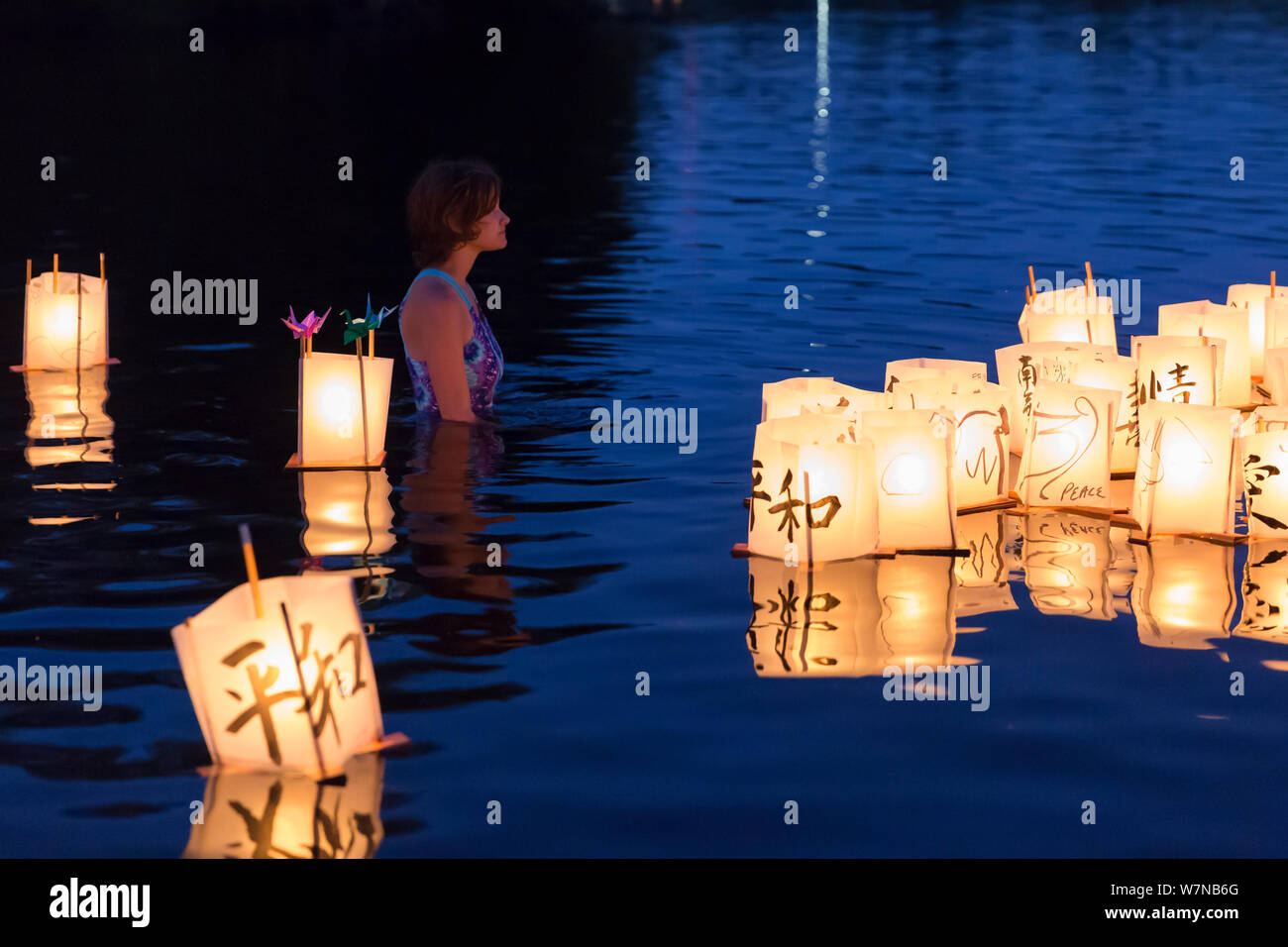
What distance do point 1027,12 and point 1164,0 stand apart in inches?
424

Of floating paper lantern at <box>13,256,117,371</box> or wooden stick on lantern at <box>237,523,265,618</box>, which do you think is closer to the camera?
wooden stick on lantern at <box>237,523,265,618</box>

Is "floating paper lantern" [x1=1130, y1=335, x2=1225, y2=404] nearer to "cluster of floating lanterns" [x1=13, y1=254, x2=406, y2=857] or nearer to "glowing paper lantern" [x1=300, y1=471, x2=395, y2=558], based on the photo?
"glowing paper lantern" [x1=300, y1=471, x2=395, y2=558]

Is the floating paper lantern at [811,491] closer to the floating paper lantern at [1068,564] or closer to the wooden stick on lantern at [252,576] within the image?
the floating paper lantern at [1068,564]

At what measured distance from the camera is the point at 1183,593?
217 inches

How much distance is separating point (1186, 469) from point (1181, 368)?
122 centimetres

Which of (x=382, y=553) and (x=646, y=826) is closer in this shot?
(x=646, y=826)

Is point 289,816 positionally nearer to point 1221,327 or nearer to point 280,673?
point 280,673

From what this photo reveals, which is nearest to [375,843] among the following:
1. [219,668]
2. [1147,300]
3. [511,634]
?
[219,668]

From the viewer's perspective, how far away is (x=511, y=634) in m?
5.17

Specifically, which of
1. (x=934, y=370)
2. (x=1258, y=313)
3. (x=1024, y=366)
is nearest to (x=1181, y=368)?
(x=1024, y=366)

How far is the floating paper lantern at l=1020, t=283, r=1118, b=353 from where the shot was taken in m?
7.72

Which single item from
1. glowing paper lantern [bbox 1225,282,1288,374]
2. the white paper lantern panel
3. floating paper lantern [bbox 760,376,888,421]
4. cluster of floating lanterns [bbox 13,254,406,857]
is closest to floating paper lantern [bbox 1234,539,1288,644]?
floating paper lantern [bbox 760,376,888,421]
